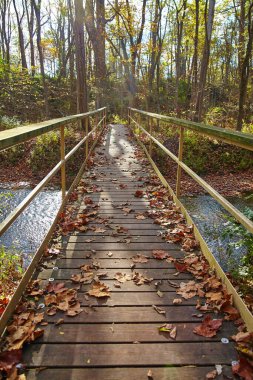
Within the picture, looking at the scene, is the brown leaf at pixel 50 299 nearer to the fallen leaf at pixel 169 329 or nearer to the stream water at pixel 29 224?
the fallen leaf at pixel 169 329

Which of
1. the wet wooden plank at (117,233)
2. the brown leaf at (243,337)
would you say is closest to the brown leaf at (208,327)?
the brown leaf at (243,337)

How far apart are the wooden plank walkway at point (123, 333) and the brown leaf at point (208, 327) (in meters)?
0.03

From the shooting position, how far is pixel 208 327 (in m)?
2.31

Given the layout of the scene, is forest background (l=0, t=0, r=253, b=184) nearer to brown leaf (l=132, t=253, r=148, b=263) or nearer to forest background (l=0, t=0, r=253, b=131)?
forest background (l=0, t=0, r=253, b=131)

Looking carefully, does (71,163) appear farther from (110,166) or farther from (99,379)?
(99,379)

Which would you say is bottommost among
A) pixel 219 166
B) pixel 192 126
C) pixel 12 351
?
pixel 219 166

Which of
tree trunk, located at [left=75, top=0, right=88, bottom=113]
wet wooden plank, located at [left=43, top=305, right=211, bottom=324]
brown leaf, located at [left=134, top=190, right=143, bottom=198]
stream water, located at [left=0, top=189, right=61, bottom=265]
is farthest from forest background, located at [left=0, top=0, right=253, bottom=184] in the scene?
wet wooden plank, located at [left=43, top=305, right=211, bottom=324]

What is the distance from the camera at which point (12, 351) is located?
2.05 meters

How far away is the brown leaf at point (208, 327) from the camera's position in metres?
2.25

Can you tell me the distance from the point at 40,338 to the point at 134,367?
669 millimetres

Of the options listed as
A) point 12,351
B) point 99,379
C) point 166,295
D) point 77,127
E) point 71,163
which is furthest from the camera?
point 77,127

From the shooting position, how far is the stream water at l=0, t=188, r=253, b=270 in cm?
644

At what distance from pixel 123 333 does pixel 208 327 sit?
1.96 feet

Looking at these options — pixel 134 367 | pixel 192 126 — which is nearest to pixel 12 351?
pixel 134 367
